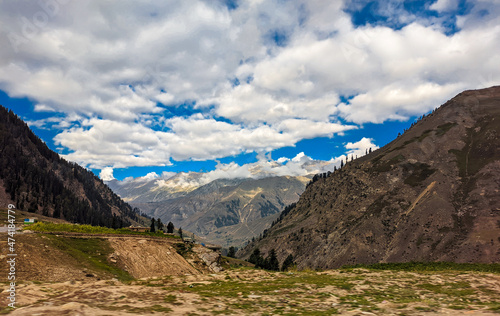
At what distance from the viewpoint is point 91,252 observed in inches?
1693

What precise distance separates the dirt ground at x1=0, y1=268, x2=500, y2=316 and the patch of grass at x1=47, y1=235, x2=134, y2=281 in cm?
2176

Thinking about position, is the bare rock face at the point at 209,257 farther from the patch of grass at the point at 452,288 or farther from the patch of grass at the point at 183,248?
the patch of grass at the point at 452,288

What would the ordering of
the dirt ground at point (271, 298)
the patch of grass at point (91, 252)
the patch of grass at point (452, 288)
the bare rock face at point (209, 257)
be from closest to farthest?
the dirt ground at point (271, 298), the patch of grass at point (452, 288), the patch of grass at point (91, 252), the bare rock face at point (209, 257)

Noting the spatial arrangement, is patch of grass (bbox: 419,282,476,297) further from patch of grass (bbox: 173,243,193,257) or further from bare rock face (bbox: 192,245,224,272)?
patch of grass (bbox: 173,243,193,257)

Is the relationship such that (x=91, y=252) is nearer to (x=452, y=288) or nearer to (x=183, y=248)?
(x=183, y=248)

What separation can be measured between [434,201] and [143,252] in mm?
200010

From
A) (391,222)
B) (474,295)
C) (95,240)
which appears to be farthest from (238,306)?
(391,222)

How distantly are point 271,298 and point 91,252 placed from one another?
38.3 metres

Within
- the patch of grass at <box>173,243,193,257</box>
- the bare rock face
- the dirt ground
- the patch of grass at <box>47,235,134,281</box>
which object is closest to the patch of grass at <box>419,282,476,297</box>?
the dirt ground

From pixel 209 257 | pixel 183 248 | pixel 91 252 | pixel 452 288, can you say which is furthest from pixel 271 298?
pixel 183 248

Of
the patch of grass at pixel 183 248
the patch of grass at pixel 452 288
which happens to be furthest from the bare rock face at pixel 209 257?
the patch of grass at pixel 452 288

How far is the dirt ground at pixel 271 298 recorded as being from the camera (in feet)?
38.6

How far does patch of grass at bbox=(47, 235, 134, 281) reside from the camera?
37.2 meters

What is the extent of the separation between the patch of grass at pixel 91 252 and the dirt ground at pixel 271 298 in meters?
21.8
